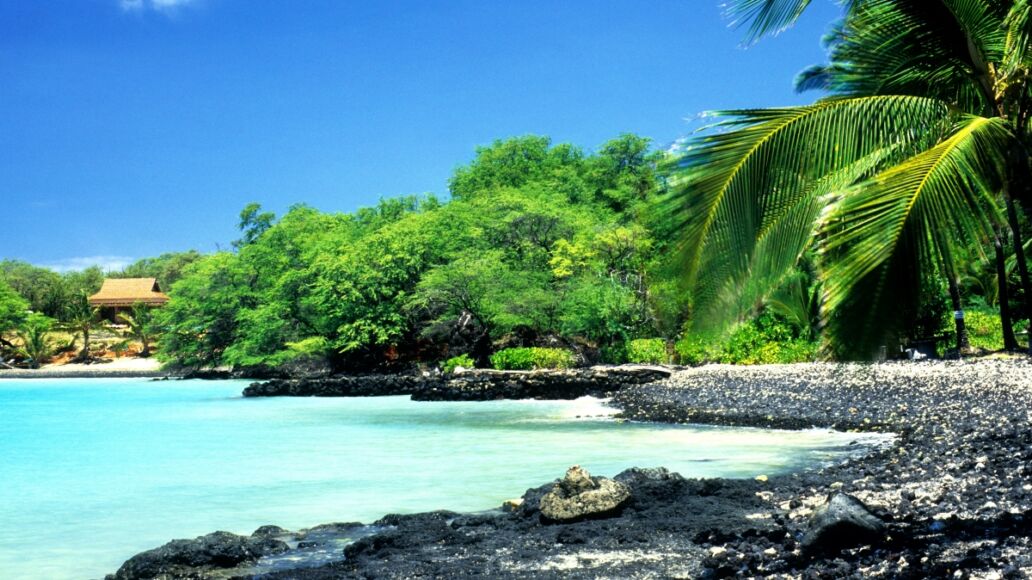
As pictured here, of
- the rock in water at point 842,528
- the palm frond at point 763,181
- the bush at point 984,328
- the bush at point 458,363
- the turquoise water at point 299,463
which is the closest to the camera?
the palm frond at point 763,181

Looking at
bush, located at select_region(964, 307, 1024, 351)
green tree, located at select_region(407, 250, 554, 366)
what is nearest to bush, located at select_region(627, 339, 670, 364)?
green tree, located at select_region(407, 250, 554, 366)

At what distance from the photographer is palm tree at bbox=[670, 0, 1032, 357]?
15.6 feet

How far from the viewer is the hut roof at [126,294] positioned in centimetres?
6131

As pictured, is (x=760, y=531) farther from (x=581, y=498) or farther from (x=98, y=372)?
(x=98, y=372)

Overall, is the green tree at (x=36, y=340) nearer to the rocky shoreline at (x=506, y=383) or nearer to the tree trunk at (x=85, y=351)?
the tree trunk at (x=85, y=351)

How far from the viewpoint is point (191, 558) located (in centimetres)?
720

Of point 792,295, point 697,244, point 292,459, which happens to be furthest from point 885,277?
point 792,295

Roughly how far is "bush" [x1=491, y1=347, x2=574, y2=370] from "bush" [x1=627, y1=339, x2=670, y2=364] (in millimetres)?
2241

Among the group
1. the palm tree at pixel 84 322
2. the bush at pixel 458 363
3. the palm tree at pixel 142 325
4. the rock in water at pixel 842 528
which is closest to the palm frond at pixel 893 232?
the rock in water at pixel 842 528

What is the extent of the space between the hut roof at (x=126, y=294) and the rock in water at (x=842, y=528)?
60258 millimetres

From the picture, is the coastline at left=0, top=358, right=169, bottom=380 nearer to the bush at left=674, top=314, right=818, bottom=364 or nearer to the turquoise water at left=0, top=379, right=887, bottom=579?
the turquoise water at left=0, top=379, right=887, bottom=579

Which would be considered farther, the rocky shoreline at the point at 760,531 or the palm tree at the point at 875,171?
the rocky shoreline at the point at 760,531

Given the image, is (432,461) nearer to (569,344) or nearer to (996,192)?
(996,192)

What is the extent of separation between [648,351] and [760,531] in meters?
20.6
